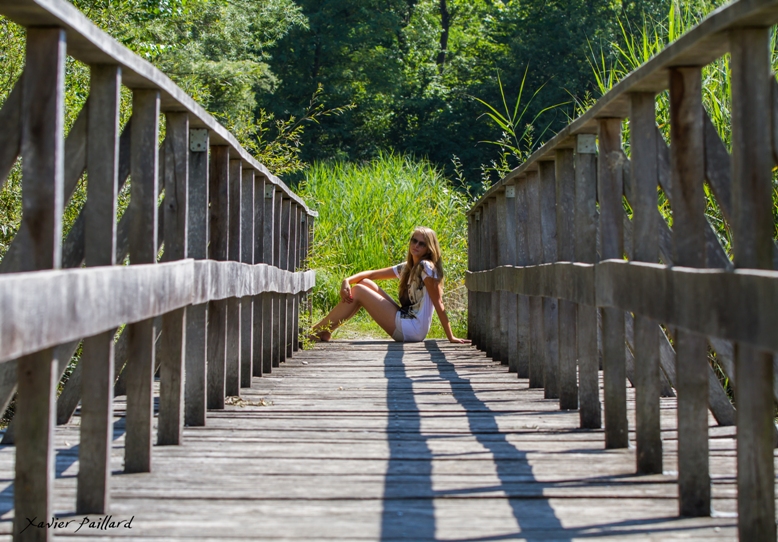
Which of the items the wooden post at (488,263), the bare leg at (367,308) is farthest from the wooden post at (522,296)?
the bare leg at (367,308)

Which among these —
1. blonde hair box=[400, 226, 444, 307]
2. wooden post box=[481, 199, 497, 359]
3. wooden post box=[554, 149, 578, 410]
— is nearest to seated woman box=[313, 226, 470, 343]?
blonde hair box=[400, 226, 444, 307]

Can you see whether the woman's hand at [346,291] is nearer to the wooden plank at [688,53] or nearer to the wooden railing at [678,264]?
the wooden railing at [678,264]

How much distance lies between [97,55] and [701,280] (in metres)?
1.63

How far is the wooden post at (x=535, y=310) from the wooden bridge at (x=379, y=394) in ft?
0.71

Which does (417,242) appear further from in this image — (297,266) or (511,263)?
(511,263)

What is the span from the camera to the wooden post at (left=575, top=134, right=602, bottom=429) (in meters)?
3.91

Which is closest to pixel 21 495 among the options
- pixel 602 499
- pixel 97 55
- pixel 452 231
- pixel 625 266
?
pixel 97 55

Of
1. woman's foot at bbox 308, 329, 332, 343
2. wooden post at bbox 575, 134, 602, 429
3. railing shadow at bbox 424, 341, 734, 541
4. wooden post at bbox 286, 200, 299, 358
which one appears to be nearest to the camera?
railing shadow at bbox 424, 341, 734, 541

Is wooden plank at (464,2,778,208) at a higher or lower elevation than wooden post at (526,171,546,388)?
higher

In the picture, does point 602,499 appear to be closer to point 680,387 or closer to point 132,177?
point 680,387

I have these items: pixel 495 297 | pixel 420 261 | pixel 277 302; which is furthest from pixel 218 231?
pixel 420 261

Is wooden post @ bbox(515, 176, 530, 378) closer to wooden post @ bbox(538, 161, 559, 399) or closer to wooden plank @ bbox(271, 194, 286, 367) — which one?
wooden post @ bbox(538, 161, 559, 399)

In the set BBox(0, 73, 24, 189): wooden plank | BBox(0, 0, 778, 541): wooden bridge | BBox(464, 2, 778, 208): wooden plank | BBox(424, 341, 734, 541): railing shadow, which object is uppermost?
BBox(464, 2, 778, 208): wooden plank

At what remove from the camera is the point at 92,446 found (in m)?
2.58
